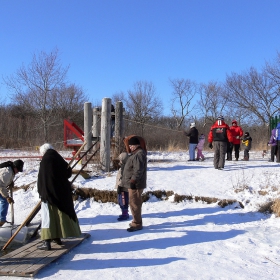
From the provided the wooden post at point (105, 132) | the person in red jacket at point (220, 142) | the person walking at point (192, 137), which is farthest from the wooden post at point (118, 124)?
the person walking at point (192, 137)

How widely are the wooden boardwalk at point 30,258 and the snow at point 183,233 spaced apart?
0.36ft

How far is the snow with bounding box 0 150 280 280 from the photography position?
14.6 ft

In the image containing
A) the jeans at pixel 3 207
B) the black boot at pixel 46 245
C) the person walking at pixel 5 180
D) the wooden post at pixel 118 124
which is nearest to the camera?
the black boot at pixel 46 245

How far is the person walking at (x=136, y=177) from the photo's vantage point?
5957mm

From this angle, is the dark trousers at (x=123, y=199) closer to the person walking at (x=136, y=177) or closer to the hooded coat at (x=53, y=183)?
the person walking at (x=136, y=177)

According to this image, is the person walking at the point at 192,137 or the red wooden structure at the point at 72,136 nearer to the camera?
the red wooden structure at the point at 72,136

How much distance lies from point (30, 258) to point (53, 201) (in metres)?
0.86

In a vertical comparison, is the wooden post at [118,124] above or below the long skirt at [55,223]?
above

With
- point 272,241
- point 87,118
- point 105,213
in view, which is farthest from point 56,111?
point 272,241

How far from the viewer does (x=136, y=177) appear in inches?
233

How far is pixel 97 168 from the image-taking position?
33.6 ft

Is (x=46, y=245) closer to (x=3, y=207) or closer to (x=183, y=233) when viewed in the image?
(x=3, y=207)

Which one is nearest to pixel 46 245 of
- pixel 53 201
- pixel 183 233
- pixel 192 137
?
pixel 53 201

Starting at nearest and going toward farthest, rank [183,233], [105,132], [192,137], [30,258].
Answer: [30,258]
[183,233]
[105,132]
[192,137]
